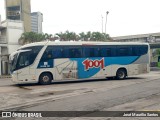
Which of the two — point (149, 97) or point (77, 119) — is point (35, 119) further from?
point (149, 97)

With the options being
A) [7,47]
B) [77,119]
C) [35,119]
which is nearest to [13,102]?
[35,119]

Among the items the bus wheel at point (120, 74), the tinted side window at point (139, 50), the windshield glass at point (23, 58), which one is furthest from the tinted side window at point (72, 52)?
the tinted side window at point (139, 50)

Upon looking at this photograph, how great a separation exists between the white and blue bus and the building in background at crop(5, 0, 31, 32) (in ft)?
127

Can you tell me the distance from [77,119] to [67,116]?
54 cm

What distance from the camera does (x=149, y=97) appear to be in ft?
41.9

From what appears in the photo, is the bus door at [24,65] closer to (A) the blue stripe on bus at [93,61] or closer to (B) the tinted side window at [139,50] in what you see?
(A) the blue stripe on bus at [93,61]

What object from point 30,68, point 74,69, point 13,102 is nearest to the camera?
point 13,102

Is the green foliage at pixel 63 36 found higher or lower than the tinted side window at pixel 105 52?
higher

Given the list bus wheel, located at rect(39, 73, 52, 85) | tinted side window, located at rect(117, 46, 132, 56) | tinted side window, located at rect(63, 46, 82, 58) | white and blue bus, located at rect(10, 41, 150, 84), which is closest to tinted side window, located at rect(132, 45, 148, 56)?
white and blue bus, located at rect(10, 41, 150, 84)

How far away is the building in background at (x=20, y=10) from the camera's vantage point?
59062 mm

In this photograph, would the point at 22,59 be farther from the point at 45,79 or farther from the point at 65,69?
the point at 65,69

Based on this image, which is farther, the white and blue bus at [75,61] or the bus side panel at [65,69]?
the bus side panel at [65,69]

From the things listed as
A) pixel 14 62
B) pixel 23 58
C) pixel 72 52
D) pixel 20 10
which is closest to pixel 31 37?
pixel 20 10

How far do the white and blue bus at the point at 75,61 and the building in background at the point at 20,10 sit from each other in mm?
38656
